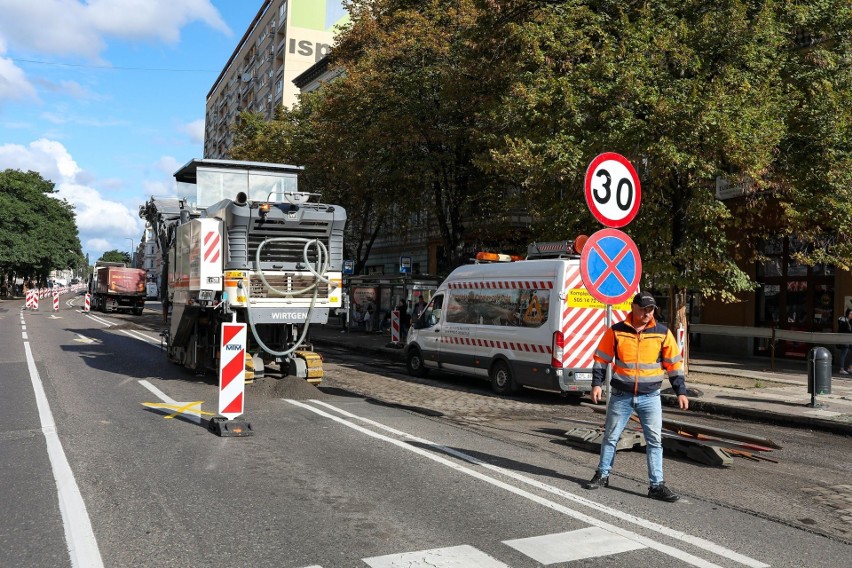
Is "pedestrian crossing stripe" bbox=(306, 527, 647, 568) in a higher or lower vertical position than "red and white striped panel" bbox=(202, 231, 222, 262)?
lower

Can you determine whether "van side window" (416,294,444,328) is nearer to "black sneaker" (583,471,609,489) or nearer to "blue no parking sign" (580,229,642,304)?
"blue no parking sign" (580,229,642,304)

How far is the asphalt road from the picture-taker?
14.9 ft

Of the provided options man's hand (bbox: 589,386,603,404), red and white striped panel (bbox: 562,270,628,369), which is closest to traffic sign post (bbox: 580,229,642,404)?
man's hand (bbox: 589,386,603,404)

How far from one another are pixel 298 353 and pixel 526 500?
7.76 meters

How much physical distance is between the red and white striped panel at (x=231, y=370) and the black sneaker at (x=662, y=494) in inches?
181

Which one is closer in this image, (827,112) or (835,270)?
(827,112)

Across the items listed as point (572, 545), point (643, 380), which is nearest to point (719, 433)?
point (643, 380)

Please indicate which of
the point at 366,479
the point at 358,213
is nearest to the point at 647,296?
the point at 366,479

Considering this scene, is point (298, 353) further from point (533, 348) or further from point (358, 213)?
point (358, 213)

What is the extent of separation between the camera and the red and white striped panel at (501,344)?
12172 millimetres

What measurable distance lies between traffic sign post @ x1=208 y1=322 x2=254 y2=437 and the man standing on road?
4.00 meters

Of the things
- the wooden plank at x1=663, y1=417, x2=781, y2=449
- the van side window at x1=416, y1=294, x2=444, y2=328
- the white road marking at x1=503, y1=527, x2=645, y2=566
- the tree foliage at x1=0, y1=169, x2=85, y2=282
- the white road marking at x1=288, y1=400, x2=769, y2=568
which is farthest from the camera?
the tree foliage at x1=0, y1=169, x2=85, y2=282

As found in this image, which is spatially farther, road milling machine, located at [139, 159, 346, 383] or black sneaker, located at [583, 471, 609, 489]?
road milling machine, located at [139, 159, 346, 383]

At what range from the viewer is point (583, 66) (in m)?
14.3
